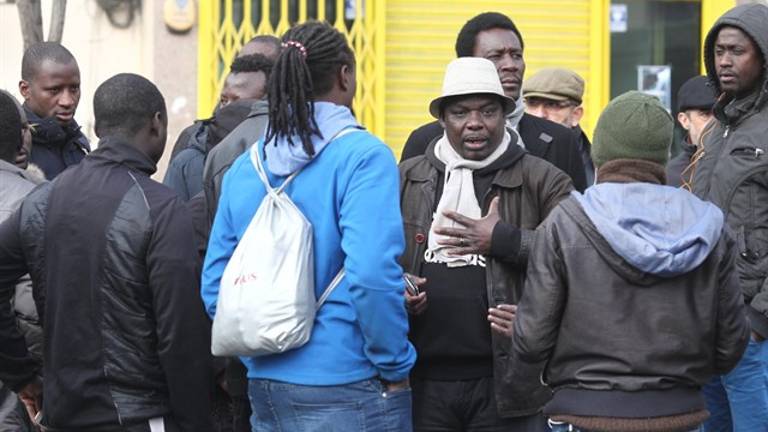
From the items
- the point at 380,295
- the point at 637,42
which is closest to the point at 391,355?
the point at 380,295

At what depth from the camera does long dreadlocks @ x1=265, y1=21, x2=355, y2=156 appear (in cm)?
455

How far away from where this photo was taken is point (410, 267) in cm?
523

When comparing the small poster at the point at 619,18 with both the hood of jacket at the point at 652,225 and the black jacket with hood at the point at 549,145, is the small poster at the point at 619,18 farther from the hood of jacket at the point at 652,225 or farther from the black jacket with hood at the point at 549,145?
the hood of jacket at the point at 652,225

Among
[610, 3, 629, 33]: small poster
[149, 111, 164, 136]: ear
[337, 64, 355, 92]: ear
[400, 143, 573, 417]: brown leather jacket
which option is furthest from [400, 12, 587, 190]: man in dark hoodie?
[610, 3, 629, 33]: small poster

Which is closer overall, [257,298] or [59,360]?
[257,298]

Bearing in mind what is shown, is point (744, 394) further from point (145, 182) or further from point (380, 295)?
point (145, 182)

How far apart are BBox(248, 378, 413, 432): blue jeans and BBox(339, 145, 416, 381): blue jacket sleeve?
9cm

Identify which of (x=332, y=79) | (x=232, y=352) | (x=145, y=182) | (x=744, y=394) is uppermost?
(x=332, y=79)

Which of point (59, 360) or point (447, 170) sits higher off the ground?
point (447, 170)

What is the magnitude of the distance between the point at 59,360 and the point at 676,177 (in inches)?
143

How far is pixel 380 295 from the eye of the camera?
4.33m

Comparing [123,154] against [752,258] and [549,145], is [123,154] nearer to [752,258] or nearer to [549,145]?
[549,145]

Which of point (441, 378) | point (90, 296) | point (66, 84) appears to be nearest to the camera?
point (90, 296)

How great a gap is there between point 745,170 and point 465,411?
1422 mm
